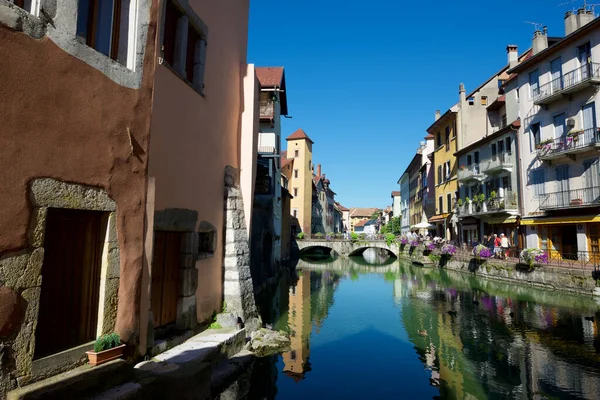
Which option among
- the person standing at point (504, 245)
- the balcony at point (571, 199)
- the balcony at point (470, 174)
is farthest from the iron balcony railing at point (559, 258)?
the balcony at point (470, 174)

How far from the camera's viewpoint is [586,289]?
17.6 meters

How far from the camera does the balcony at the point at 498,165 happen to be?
2642 cm

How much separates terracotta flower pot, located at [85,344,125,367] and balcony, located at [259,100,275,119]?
16.3 m

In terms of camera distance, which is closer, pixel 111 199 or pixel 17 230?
pixel 17 230

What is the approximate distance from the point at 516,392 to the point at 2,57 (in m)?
9.45

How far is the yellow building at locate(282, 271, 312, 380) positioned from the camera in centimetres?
918

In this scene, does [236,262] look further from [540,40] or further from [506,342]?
[540,40]

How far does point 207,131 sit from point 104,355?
5390 millimetres

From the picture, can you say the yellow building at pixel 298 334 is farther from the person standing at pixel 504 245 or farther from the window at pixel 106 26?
the person standing at pixel 504 245

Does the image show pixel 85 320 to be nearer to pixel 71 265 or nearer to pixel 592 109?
pixel 71 265

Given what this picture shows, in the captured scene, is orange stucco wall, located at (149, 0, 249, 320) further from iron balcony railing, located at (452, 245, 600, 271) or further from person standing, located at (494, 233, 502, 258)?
person standing, located at (494, 233, 502, 258)

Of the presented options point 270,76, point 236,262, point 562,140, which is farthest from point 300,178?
point 236,262

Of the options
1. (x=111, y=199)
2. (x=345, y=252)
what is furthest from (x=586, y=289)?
(x=345, y=252)

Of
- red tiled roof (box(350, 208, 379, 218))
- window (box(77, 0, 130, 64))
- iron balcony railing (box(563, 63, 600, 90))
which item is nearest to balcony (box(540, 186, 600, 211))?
iron balcony railing (box(563, 63, 600, 90))
